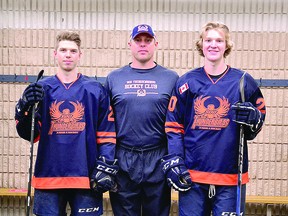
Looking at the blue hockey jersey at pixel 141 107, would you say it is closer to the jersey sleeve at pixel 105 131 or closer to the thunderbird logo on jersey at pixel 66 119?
the jersey sleeve at pixel 105 131

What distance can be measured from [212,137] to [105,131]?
737mm

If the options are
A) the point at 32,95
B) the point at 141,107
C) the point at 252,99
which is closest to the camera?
the point at 32,95

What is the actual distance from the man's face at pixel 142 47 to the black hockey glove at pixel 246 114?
0.75 metres

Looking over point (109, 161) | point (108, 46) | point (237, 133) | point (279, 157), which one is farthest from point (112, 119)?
point (279, 157)

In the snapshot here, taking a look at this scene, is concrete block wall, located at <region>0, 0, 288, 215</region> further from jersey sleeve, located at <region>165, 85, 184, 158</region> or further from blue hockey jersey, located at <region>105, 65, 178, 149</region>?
jersey sleeve, located at <region>165, 85, 184, 158</region>

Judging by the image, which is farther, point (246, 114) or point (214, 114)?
point (214, 114)

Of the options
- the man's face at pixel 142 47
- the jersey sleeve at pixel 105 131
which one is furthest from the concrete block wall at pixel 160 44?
the jersey sleeve at pixel 105 131

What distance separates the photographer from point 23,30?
5.55m

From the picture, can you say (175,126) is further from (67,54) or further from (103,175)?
(67,54)

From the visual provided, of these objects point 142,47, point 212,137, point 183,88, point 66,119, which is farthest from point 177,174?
point 142,47

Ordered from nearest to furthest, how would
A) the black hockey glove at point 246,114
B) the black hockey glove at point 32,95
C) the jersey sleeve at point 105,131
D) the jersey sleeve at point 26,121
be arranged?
1. the black hockey glove at point 246,114
2. the black hockey glove at point 32,95
3. the jersey sleeve at point 26,121
4. the jersey sleeve at point 105,131

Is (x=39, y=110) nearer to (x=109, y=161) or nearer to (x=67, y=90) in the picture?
(x=67, y=90)

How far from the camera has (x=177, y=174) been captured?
3471mm

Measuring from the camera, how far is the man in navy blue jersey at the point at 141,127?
12.2ft
